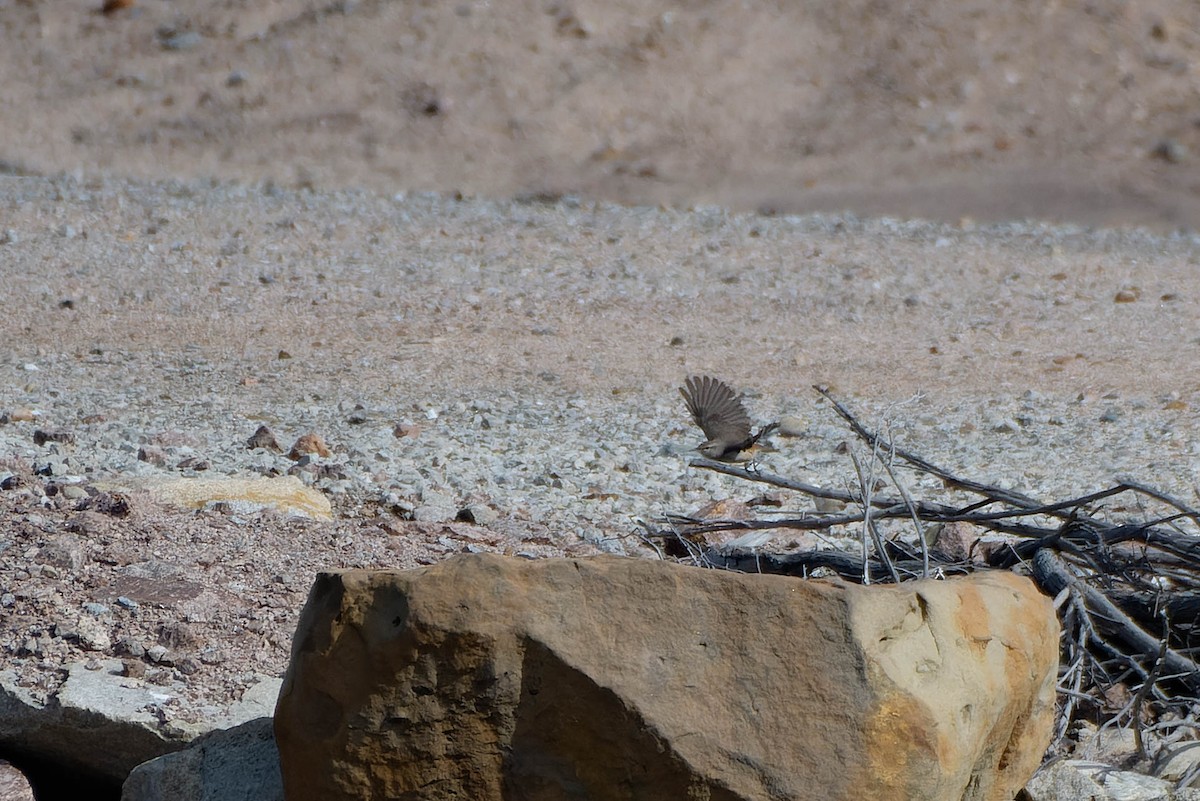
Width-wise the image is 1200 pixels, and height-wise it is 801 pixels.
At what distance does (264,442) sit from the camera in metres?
4.50

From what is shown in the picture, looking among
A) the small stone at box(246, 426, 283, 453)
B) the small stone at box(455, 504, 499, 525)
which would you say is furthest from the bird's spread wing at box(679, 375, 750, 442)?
the small stone at box(246, 426, 283, 453)

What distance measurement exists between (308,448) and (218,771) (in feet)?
6.98

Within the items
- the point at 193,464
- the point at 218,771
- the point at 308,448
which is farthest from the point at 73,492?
the point at 218,771

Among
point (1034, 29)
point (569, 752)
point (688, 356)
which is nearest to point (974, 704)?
point (569, 752)

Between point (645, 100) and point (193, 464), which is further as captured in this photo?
point (645, 100)

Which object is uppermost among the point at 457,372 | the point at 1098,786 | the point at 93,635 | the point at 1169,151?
the point at 1169,151

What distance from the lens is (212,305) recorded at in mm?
6965

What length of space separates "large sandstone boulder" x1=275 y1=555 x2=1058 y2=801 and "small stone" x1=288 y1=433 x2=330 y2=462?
7.69 feet

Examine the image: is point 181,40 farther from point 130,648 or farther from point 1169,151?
point 130,648

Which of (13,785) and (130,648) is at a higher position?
(130,648)

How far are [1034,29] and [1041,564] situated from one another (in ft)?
38.7

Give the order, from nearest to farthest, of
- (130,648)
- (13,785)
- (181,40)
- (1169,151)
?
(13,785), (130,648), (1169,151), (181,40)

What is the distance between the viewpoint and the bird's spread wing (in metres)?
4.49

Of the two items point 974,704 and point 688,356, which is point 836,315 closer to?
point 688,356
